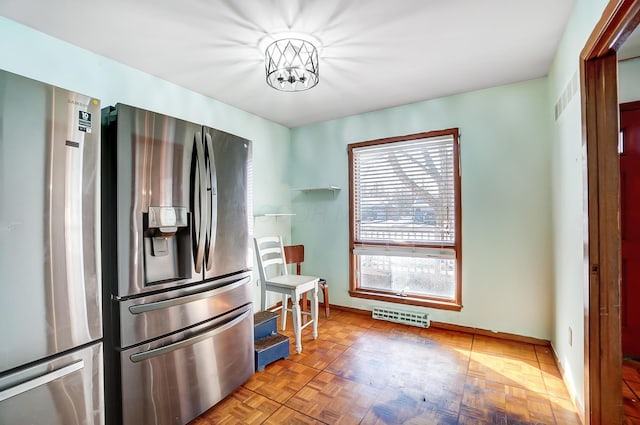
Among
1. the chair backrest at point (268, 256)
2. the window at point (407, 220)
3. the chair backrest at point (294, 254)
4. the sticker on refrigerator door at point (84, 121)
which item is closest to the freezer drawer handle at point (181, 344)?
the chair backrest at point (268, 256)

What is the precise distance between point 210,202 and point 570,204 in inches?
90.5

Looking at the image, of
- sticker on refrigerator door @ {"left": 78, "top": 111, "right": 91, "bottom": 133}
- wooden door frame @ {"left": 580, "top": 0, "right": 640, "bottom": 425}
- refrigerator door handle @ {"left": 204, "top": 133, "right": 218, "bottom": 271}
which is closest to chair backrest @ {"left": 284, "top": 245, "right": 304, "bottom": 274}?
refrigerator door handle @ {"left": 204, "top": 133, "right": 218, "bottom": 271}

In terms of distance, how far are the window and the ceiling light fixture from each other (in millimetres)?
1469

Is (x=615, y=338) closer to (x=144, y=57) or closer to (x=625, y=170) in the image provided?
(x=625, y=170)

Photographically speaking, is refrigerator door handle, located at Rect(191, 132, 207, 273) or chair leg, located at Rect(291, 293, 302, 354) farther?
chair leg, located at Rect(291, 293, 302, 354)

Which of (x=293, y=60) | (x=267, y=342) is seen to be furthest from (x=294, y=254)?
(x=293, y=60)

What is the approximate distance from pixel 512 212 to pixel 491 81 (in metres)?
1.20

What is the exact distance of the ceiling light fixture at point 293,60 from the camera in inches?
75.7

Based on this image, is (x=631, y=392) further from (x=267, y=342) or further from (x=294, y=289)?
(x=267, y=342)

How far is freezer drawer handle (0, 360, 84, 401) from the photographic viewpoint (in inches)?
42.9

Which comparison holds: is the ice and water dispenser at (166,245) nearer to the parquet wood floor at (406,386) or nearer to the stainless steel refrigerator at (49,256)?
the stainless steel refrigerator at (49,256)

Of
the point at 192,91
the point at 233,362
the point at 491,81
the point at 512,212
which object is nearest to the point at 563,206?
the point at 512,212

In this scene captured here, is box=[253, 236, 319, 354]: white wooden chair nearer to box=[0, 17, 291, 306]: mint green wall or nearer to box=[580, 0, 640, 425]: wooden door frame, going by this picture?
box=[0, 17, 291, 306]: mint green wall

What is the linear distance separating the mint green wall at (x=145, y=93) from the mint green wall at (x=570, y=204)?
2787 millimetres
